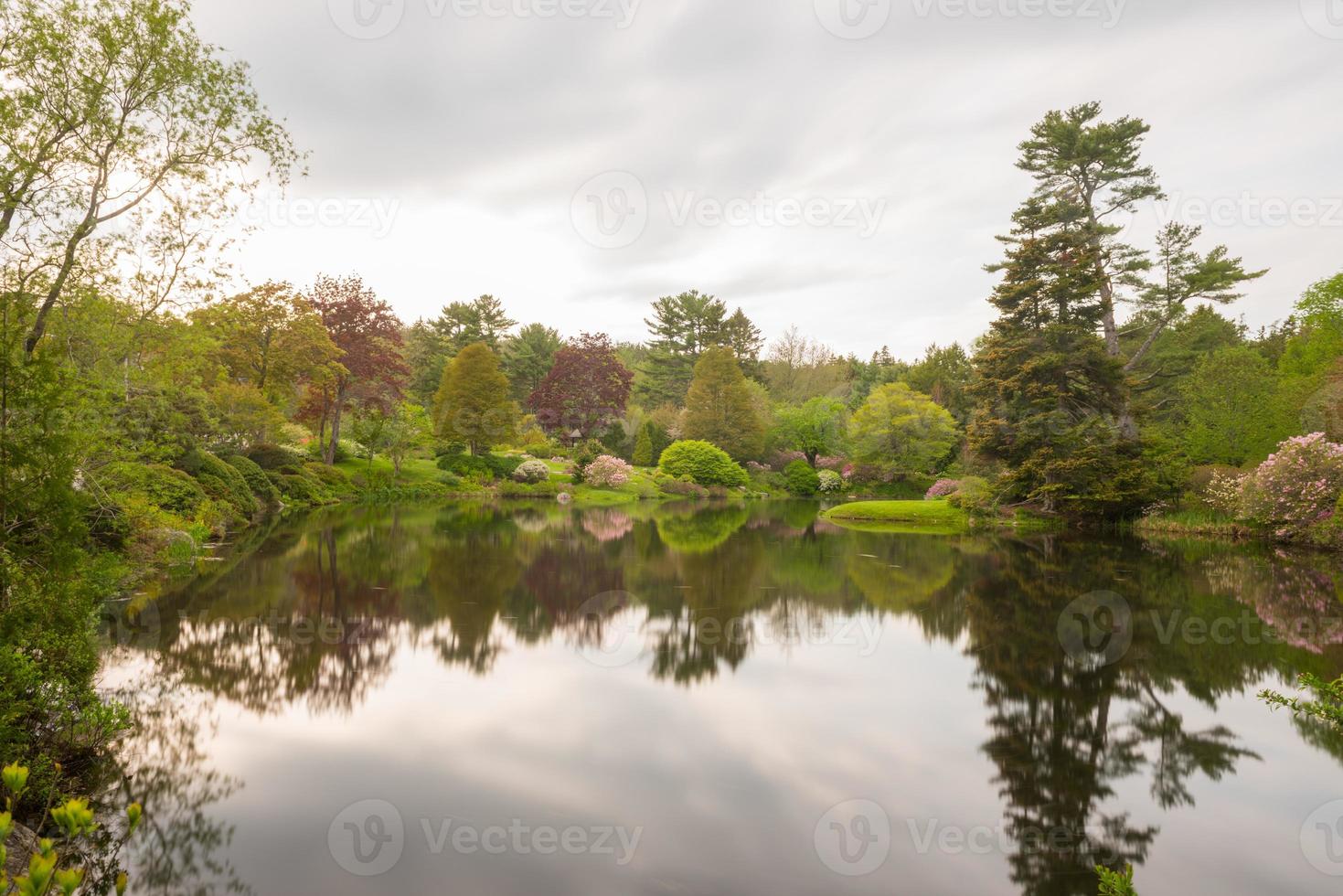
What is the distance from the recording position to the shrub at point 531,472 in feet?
119

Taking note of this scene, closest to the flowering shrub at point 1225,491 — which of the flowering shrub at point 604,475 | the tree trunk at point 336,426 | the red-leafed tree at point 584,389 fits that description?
the flowering shrub at point 604,475

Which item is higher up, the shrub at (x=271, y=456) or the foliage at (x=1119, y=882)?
the shrub at (x=271, y=456)

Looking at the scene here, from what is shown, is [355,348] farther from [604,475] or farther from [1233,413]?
[1233,413]

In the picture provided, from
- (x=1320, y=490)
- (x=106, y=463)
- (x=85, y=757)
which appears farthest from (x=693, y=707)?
(x=1320, y=490)

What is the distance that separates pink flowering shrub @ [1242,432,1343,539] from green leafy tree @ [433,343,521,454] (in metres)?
31.8

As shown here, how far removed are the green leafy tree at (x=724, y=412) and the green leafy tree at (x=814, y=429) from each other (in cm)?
216

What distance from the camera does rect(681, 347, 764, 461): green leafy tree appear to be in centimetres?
4472

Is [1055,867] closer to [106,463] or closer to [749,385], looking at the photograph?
[106,463]

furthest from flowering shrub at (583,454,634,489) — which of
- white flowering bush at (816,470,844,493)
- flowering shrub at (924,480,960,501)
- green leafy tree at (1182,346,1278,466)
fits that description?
green leafy tree at (1182,346,1278,466)

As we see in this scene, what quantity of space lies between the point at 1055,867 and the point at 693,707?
3.02m

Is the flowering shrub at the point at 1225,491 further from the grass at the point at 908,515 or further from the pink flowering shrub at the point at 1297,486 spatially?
the grass at the point at 908,515

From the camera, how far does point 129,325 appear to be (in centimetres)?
1011

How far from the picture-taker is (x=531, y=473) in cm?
3628

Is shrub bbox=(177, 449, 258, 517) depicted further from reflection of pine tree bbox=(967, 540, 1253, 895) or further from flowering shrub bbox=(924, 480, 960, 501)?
flowering shrub bbox=(924, 480, 960, 501)
